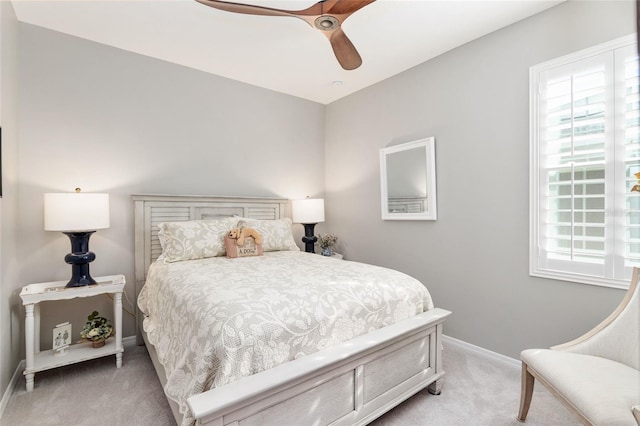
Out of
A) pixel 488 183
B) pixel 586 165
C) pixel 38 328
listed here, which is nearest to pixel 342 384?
pixel 488 183

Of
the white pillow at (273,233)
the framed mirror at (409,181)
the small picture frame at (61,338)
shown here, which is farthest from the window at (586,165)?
the small picture frame at (61,338)

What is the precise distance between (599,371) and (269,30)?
3.04m

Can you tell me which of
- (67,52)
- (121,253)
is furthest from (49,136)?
(121,253)

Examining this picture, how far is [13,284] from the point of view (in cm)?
229

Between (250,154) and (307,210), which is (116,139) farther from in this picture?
(307,210)

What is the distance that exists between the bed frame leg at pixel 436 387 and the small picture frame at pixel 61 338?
2.66 meters

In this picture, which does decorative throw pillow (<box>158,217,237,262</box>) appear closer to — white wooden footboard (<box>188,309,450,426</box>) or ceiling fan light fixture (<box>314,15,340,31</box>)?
white wooden footboard (<box>188,309,450,426</box>)

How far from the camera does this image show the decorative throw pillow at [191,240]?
2622mm

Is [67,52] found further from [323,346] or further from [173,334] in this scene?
[323,346]

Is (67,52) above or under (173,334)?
above

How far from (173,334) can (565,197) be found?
267 cm

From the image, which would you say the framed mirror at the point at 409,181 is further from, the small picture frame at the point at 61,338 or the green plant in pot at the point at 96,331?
the small picture frame at the point at 61,338

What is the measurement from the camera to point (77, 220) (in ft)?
7.47

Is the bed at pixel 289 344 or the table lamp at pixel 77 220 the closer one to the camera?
the bed at pixel 289 344
